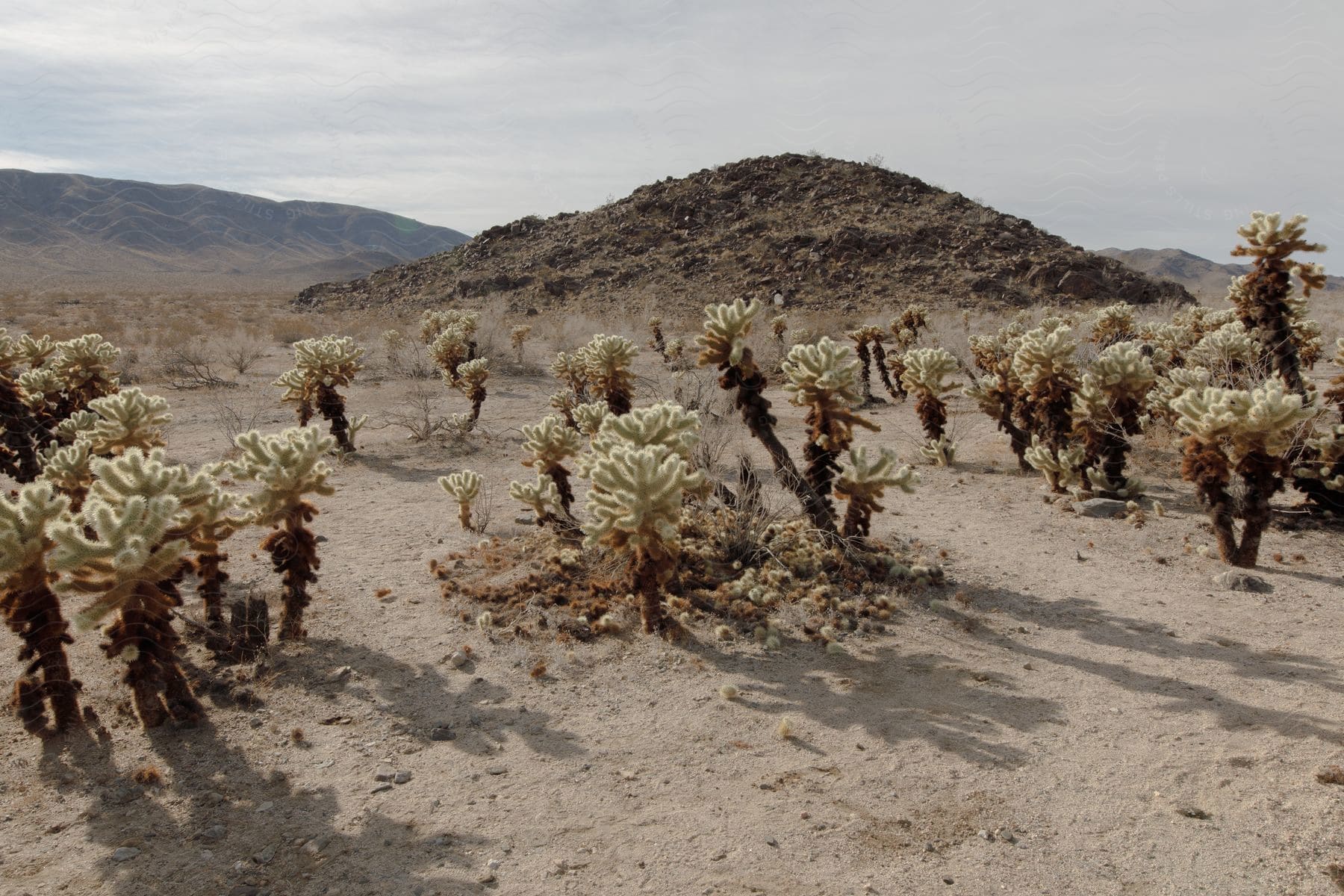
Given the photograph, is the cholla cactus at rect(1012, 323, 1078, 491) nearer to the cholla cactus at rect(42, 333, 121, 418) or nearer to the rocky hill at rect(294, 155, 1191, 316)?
the cholla cactus at rect(42, 333, 121, 418)

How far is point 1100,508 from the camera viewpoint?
275 inches

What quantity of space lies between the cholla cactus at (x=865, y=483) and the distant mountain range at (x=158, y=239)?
65.0 meters

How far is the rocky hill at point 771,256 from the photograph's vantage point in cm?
2781

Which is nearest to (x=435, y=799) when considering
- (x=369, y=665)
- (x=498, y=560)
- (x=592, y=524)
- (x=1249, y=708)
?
(x=369, y=665)

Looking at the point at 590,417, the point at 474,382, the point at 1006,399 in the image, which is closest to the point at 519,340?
the point at 474,382

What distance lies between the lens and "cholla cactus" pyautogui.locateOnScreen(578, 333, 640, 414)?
786cm

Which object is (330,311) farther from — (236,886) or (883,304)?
(236,886)

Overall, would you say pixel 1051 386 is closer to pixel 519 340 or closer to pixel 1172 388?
pixel 1172 388

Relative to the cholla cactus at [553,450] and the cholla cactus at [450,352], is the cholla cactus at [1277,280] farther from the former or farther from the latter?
the cholla cactus at [450,352]

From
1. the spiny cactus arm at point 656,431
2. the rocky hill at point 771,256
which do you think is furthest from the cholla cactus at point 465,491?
the rocky hill at point 771,256

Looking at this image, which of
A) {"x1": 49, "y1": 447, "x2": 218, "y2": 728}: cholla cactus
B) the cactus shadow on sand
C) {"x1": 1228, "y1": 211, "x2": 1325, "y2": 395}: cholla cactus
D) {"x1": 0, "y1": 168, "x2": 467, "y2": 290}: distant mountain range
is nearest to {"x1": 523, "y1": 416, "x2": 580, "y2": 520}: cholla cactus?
{"x1": 49, "y1": 447, "x2": 218, "y2": 728}: cholla cactus

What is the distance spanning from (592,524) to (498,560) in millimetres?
1637

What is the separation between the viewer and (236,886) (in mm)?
2816

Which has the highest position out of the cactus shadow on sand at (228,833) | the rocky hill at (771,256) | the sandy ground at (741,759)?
the rocky hill at (771,256)
